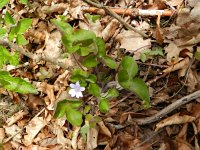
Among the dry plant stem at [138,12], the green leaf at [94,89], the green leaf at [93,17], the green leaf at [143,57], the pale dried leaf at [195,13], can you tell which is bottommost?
the green leaf at [94,89]

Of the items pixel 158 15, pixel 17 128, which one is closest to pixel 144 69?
pixel 158 15

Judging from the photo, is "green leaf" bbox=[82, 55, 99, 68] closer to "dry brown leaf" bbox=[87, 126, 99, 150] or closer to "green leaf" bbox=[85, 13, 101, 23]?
"dry brown leaf" bbox=[87, 126, 99, 150]

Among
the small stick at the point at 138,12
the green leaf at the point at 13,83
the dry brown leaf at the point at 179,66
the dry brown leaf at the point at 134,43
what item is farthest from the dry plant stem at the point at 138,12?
the green leaf at the point at 13,83

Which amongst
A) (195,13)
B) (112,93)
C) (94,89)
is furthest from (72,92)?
(195,13)

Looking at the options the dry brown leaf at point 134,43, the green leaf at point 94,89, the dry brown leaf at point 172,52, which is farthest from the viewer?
the dry brown leaf at point 134,43

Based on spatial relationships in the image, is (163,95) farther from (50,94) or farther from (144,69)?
(50,94)

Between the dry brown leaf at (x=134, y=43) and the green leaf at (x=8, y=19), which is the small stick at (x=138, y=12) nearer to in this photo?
the dry brown leaf at (x=134, y=43)

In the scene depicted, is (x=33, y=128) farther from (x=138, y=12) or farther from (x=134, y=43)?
(x=138, y=12)
